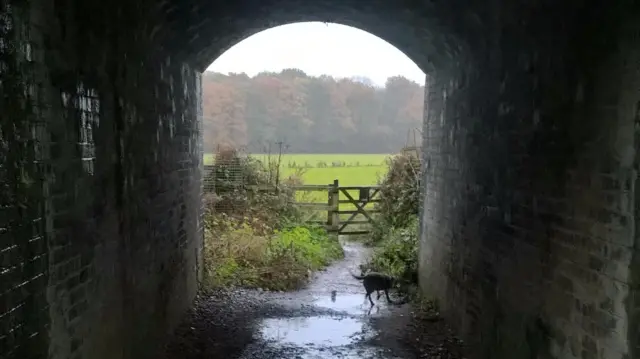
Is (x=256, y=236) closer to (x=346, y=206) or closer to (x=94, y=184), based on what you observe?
(x=346, y=206)

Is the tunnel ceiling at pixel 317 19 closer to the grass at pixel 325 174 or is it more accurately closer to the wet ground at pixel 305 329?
the wet ground at pixel 305 329

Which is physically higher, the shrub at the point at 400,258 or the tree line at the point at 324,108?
the tree line at the point at 324,108

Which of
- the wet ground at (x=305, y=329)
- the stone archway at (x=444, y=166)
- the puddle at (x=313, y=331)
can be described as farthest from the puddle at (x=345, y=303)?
the stone archway at (x=444, y=166)

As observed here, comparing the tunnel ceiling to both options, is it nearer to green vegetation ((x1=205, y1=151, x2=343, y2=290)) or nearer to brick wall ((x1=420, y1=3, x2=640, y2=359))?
brick wall ((x1=420, y1=3, x2=640, y2=359))

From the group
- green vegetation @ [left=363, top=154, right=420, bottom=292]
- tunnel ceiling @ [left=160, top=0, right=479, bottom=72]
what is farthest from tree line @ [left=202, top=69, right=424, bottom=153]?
tunnel ceiling @ [left=160, top=0, right=479, bottom=72]

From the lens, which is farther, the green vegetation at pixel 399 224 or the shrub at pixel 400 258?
the green vegetation at pixel 399 224

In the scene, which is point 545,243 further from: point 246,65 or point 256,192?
point 246,65

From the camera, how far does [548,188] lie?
12.0 feet

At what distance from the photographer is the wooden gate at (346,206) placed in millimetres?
14062

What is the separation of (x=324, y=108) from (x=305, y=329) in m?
14.9

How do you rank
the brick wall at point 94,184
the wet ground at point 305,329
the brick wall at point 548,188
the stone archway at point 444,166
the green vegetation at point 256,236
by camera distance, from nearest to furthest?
1. the brick wall at point 94,184
2. the stone archway at point 444,166
3. the brick wall at point 548,188
4. the wet ground at point 305,329
5. the green vegetation at point 256,236

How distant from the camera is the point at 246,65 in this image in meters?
19.2

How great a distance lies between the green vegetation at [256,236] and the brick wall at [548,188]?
142 inches

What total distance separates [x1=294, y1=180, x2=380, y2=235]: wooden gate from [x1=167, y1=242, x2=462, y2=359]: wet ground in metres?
5.59
